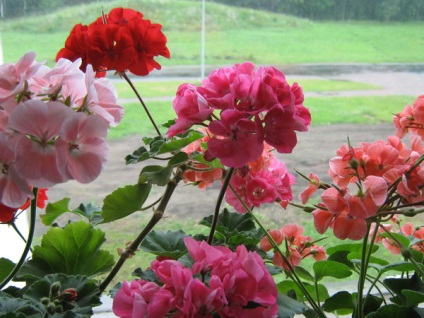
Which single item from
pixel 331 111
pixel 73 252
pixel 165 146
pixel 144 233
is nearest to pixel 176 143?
pixel 165 146

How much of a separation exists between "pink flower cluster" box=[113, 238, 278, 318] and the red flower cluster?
0.83 feet

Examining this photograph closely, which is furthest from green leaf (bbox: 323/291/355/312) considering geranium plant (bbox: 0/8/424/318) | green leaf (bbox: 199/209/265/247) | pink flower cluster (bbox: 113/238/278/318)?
pink flower cluster (bbox: 113/238/278/318)

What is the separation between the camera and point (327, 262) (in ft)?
2.69

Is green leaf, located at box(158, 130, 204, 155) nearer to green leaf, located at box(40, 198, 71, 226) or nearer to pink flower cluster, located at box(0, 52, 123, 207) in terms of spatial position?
pink flower cluster, located at box(0, 52, 123, 207)

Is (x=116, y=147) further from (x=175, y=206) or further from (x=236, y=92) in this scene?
(x=236, y=92)

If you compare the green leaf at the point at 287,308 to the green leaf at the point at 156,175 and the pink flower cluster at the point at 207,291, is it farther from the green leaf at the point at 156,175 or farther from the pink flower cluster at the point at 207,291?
the green leaf at the point at 156,175

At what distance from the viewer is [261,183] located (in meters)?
0.75

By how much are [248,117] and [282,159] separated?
0.71 m

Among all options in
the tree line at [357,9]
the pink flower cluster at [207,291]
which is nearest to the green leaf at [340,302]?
the pink flower cluster at [207,291]

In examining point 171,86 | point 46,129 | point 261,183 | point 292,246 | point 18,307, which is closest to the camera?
point 46,129

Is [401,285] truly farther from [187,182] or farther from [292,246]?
[187,182]

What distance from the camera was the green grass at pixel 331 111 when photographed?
1.26 meters

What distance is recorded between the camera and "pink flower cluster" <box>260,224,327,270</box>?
800 millimetres

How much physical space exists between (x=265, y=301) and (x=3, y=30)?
815mm
